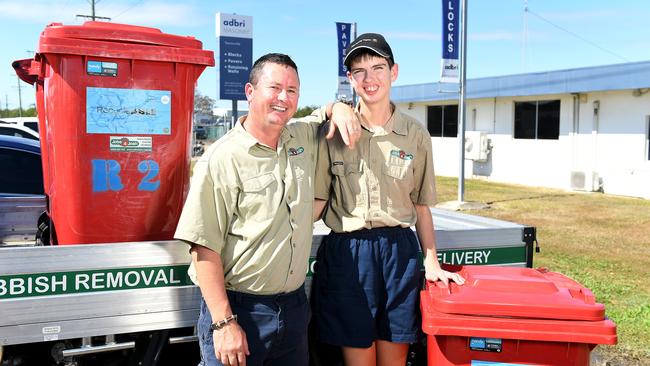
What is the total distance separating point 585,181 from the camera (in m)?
15.8

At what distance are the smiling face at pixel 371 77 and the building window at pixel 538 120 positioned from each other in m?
15.7

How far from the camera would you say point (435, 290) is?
244cm

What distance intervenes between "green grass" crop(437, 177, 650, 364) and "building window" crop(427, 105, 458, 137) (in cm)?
419

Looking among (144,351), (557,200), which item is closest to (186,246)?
(144,351)

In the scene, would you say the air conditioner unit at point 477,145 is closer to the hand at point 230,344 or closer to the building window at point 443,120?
the building window at point 443,120

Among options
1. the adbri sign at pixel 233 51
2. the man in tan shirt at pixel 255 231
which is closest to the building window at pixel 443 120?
the adbri sign at pixel 233 51

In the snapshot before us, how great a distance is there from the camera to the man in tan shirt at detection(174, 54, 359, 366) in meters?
2.12

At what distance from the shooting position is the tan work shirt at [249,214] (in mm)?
2125

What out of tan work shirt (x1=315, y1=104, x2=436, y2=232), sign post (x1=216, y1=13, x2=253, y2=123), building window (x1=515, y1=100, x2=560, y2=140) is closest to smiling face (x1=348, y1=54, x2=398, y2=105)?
tan work shirt (x1=315, y1=104, x2=436, y2=232)

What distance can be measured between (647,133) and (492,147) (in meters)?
5.17

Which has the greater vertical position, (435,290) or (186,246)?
(186,246)

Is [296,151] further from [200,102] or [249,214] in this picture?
[200,102]

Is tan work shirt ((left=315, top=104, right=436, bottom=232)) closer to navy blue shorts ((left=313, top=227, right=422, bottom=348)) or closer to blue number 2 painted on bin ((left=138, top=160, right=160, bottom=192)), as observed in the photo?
navy blue shorts ((left=313, top=227, right=422, bottom=348))

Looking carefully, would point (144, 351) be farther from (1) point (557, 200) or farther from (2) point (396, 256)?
(1) point (557, 200)
